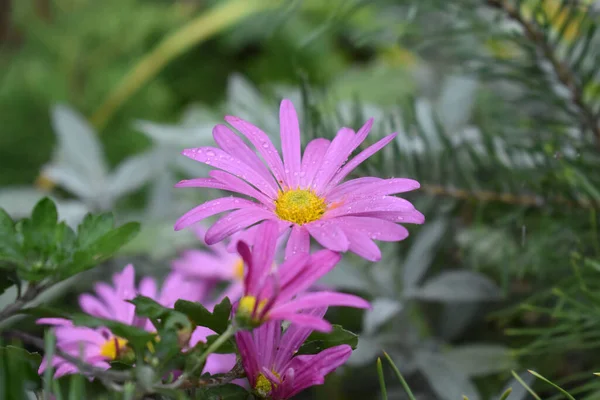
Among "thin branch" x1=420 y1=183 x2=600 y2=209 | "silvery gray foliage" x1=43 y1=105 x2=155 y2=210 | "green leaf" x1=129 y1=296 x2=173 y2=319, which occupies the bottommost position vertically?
"silvery gray foliage" x1=43 y1=105 x2=155 y2=210

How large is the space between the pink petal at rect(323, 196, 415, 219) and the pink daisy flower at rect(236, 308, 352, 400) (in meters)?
0.04

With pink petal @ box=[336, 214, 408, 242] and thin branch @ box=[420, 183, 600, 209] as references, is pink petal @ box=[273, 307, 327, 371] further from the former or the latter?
thin branch @ box=[420, 183, 600, 209]

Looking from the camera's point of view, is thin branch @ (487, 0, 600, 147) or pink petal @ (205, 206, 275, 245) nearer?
pink petal @ (205, 206, 275, 245)

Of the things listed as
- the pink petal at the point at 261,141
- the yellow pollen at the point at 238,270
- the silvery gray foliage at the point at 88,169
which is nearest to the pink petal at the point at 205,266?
the yellow pollen at the point at 238,270

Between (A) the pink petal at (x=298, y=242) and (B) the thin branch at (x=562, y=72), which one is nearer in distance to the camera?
(A) the pink petal at (x=298, y=242)

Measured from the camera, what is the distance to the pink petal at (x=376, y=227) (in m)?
0.19

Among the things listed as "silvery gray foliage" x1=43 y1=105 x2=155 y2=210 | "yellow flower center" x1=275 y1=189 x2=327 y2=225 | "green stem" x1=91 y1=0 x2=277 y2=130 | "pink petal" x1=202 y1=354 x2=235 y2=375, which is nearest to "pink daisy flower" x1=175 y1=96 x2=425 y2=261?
"yellow flower center" x1=275 y1=189 x2=327 y2=225

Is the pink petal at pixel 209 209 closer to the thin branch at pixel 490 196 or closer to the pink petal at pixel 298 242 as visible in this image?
the pink petal at pixel 298 242

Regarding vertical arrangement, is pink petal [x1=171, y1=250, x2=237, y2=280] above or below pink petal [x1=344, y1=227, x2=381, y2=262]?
below

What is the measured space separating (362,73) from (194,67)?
33 cm

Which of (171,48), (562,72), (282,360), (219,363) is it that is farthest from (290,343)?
(171,48)

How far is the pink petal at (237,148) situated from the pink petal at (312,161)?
0.04 feet

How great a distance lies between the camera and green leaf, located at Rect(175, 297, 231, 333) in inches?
8.1

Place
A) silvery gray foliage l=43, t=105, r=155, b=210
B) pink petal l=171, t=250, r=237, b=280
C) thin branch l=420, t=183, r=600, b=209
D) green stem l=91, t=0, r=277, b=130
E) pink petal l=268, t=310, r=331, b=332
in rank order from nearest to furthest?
pink petal l=268, t=310, r=331, b=332 < thin branch l=420, t=183, r=600, b=209 < pink petal l=171, t=250, r=237, b=280 < silvery gray foliage l=43, t=105, r=155, b=210 < green stem l=91, t=0, r=277, b=130
